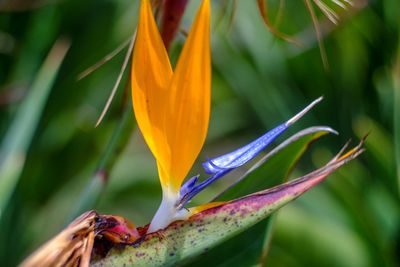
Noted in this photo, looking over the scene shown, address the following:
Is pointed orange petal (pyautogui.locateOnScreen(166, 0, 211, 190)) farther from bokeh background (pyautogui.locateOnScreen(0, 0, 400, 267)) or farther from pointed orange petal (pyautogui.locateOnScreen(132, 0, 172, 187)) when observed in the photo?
bokeh background (pyautogui.locateOnScreen(0, 0, 400, 267))

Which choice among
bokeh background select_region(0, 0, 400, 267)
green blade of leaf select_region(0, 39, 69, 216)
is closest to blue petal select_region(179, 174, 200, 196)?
green blade of leaf select_region(0, 39, 69, 216)

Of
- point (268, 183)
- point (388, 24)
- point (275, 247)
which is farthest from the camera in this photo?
point (388, 24)

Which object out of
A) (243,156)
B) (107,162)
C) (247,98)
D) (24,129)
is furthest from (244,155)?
(247,98)

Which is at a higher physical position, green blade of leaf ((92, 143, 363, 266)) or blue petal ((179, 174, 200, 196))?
blue petal ((179, 174, 200, 196))

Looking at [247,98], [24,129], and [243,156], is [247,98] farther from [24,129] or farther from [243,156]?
[243,156]

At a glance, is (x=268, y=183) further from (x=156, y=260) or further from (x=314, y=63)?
(x=314, y=63)

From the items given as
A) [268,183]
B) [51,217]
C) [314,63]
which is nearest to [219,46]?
[314,63]

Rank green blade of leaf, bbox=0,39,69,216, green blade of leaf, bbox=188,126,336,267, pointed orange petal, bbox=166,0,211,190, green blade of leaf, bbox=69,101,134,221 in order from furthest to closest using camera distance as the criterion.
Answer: green blade of leaf, bbox=0,39,69,216
green blade of leaf, bbox=69,101,134,221
green blade of leaf, bbox=188,126,336,267
pointed orange petal, bbox=166,0,211,190
